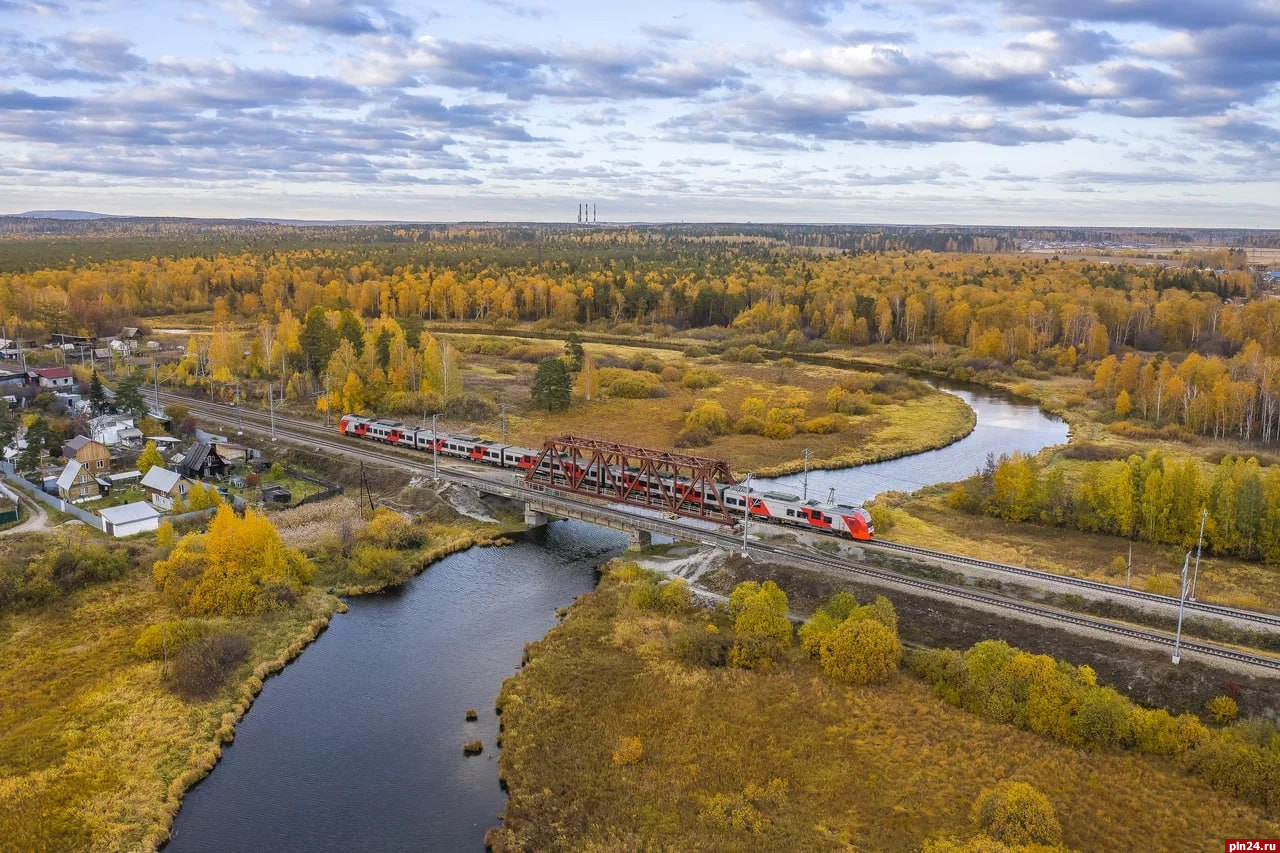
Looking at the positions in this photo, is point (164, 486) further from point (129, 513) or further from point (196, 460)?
point (196, 460)

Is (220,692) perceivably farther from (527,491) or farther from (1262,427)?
(1262,427)

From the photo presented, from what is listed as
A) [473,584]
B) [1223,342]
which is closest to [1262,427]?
[1223,342]

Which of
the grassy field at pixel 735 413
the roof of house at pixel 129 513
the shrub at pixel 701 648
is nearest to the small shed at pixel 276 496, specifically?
the roof of house at pixel 129 513

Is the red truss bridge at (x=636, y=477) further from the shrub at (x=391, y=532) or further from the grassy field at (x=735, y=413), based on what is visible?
the grassy field at (x=735, y=413)

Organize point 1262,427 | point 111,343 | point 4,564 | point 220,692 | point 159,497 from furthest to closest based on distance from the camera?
1. point 111,343
2. point 1262,427
3. point 159,497
4. point 4,564
5. point 220,692

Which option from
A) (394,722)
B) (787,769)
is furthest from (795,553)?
(394,722)

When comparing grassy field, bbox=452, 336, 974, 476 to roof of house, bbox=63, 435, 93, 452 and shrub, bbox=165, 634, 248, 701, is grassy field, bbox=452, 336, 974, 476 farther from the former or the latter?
shrub, bbox=165, 634, 248, 701
